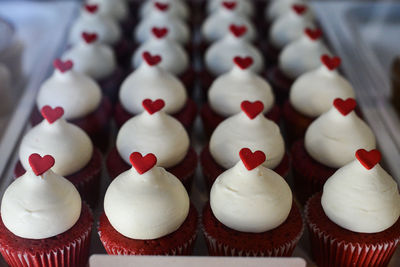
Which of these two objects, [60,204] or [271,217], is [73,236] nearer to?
[60,204]

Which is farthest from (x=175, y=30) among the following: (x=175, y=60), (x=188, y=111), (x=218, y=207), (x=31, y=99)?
(x=218, y=207)

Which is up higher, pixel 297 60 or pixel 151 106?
pixel 151 106

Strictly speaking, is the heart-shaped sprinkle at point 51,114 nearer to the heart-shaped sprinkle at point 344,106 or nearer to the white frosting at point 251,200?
the white frosting at point 251,200

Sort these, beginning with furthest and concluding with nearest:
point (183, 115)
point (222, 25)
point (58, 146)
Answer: point (222, 25) < point (183, 115) < point (58, 146)

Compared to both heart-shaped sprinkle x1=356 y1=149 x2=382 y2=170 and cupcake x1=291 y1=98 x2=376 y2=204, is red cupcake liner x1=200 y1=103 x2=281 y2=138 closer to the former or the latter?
cupcake x1=291 y1=98 x2=376 y2=204

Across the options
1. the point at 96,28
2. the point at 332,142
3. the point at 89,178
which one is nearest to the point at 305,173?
the point at 332,142

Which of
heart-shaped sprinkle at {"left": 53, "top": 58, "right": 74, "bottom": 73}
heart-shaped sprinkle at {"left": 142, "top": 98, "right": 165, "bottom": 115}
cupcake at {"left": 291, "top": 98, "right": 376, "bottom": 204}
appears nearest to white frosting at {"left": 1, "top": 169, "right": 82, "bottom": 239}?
heart-shaped sprinkle at {"left": 142, "top": 98, "right": 165, "bottom": 115}

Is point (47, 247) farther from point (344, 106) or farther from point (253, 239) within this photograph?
point (344, 106)
